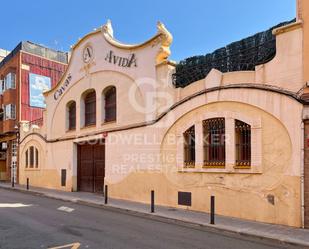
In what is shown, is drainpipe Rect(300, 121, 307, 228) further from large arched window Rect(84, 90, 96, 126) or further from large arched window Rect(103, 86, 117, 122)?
large arched window Rect(84, 90, 96, 126)

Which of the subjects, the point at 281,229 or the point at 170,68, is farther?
the point at 170,68

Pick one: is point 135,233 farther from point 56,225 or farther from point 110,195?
point 110,195

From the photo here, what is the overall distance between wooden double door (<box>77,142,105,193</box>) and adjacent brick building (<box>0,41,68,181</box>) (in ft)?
29.5

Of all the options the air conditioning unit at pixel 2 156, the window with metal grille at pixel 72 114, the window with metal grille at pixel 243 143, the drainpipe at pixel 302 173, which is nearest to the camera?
the drainpipe at pixel 302 173

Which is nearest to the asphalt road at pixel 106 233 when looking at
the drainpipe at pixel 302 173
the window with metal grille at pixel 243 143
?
the drainpipe at pixel 302 173

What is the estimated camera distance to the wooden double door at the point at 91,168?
17734 mm

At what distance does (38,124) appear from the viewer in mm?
24891

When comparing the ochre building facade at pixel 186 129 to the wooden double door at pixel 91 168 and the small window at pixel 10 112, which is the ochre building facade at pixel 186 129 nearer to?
the wooden double door at pixel 91 168

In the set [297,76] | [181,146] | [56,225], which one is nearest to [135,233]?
[56,225]

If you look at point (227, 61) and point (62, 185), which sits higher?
point (227, 61)

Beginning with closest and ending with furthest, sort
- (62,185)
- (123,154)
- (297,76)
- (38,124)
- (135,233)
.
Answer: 1. (135,233)
2. (297,76)
3. (123,154)
4. (62,185)
5. (38,124)

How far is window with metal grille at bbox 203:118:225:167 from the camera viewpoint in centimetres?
1160

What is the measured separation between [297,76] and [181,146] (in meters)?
4.86

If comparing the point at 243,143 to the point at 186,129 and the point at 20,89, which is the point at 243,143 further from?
the point at 20,89
